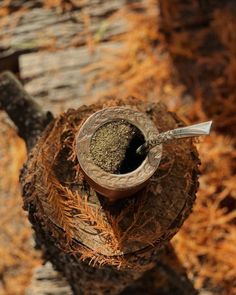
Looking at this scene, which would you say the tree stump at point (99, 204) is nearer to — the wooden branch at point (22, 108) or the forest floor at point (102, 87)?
the wooden branch at point (22, 108)

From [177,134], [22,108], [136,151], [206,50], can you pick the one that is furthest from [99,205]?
[206,50]

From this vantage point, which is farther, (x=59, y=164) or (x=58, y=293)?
(x=58, y=293)

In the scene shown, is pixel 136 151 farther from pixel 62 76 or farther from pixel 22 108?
pixel 62 76

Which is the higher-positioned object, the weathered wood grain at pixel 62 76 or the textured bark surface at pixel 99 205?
the textured bark surface at pixel 99 205

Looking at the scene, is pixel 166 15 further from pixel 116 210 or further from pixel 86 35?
pixel 116 210

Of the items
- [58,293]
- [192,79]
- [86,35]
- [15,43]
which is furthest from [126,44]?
[58,293]

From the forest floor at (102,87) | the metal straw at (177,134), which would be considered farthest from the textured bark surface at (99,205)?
the forest floor at (102,87)

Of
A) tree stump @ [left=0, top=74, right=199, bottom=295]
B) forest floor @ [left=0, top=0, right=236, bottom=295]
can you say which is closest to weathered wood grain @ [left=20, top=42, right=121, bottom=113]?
forest floor @ [left=0, top=0, right=236, bottom=295]
